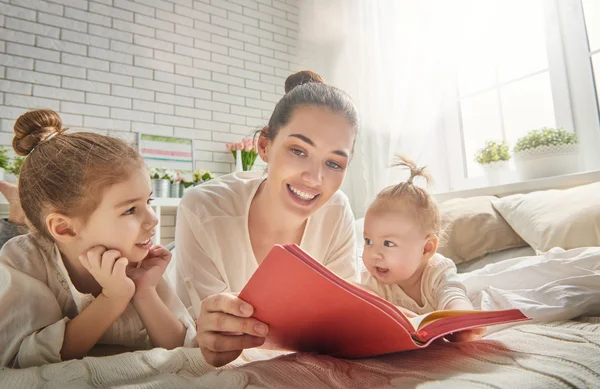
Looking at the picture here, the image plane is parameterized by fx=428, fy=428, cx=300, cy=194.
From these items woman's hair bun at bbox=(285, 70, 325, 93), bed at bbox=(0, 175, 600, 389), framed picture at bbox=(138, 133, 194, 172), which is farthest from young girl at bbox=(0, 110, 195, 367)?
framed picture at bbox=(138, 133, 194, 172)

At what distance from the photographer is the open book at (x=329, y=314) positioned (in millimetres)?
537

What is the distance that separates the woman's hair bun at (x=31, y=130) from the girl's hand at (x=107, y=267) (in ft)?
1.03

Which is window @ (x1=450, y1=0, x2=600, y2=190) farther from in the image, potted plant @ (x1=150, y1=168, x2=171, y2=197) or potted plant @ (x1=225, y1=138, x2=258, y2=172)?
potted plant @ (x1=150, y1=168, x2=171, y2=197)

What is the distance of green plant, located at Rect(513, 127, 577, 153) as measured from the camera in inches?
77.8

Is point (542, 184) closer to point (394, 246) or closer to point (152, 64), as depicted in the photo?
point (394, 246)

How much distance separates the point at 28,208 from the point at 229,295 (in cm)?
56

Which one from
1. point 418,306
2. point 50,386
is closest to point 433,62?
point 418,306

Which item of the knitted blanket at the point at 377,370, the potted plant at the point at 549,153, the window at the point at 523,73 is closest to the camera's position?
the knitted blanket at the point at 377,370

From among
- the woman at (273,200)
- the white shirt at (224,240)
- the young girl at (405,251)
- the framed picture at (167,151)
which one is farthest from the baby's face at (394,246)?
the framed picture at (167,151)

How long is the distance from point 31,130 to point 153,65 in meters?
2.81

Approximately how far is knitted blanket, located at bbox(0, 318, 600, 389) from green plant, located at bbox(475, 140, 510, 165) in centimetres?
174

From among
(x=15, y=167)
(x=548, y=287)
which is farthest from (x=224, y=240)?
(x=15, y=167)

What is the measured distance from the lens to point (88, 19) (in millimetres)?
3324

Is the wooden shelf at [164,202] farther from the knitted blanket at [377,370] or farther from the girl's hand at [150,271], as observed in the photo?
the knitted blanket at [377,370]
